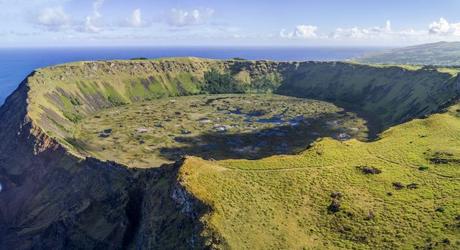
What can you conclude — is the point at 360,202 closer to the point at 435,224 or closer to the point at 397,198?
the point at 397,198

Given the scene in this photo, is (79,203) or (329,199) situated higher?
(329,199)

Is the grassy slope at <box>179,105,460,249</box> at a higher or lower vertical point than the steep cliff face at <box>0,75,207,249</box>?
higher

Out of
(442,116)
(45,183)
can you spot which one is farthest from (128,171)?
(442,116)

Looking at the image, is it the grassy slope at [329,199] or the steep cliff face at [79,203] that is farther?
the steep cliff face at [79,203]

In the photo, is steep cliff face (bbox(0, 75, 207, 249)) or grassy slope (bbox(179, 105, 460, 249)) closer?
grassy slope (bbox(179, 105, 460, 249))

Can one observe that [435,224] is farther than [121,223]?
No

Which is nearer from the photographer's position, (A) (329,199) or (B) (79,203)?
(A) (329,199)

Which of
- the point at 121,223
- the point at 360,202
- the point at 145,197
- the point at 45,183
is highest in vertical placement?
the point at 360,202

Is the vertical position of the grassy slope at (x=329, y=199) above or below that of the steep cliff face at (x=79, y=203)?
above
